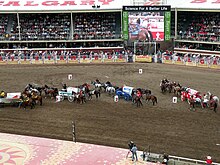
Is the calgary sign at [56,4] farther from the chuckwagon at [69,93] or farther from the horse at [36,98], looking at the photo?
the horse at [36,98]

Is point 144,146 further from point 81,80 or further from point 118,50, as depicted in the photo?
point 118,50

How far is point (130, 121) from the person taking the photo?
24.3 meters

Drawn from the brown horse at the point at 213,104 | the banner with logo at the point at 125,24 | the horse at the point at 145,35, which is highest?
the banner with logo at the point at 125,24

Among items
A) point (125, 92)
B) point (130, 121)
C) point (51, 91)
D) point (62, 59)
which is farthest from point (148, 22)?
point (130, 121)

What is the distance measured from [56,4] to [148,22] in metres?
12.2

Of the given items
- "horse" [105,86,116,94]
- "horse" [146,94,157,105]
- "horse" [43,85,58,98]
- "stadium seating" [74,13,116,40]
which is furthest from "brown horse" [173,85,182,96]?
"stadium seating" [74,13,116,40]

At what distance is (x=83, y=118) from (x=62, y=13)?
27.5m

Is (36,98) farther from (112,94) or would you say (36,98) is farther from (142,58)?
(142,58)

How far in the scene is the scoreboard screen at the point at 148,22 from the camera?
4400 centimetres

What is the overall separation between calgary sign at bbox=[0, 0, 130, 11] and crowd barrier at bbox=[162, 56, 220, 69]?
31.1ft

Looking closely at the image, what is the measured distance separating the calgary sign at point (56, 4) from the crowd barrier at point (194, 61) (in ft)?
31.1

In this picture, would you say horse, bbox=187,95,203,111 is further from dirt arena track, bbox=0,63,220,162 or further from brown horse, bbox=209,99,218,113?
brown horse, bbox=209,99,218,113

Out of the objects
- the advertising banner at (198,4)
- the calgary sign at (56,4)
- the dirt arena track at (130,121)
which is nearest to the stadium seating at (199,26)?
the advertising banner at (198,4)

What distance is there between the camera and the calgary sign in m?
47.8
